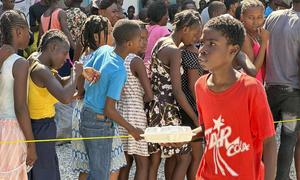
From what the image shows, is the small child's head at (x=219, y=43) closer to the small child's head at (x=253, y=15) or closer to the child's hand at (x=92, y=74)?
the child's hand at (x=92, y=74)

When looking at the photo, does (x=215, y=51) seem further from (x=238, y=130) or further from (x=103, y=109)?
(x=103, y=109)

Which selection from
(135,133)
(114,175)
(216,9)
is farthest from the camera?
(216,9)

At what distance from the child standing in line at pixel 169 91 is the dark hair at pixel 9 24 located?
4.12ft

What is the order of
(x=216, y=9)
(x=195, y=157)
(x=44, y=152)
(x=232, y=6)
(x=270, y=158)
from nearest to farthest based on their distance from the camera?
(x=270, y=158), (x=44, y=152), (x=195, y=157), (x=216, y=9), (x=232, y=6)

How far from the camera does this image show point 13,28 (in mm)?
4617

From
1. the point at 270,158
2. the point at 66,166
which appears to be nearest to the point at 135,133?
the point at 270,158

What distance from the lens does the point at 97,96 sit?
15.9 ft

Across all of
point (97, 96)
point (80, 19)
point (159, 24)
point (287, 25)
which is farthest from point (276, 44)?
point (80, 19)

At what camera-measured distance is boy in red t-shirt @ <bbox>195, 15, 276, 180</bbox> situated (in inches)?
132

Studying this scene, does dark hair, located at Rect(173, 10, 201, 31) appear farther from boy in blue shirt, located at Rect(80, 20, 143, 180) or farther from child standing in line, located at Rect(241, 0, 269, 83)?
boy in blue shirt, located at Rect(80, 20, 143, 180)

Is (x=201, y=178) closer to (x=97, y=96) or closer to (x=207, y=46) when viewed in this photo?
(x=207, y=46)

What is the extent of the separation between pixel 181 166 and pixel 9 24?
195cm

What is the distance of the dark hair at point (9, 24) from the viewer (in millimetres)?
4605

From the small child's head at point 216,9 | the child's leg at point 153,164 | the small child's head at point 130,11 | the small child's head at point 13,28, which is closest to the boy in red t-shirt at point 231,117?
the small child's head at point 13,28
